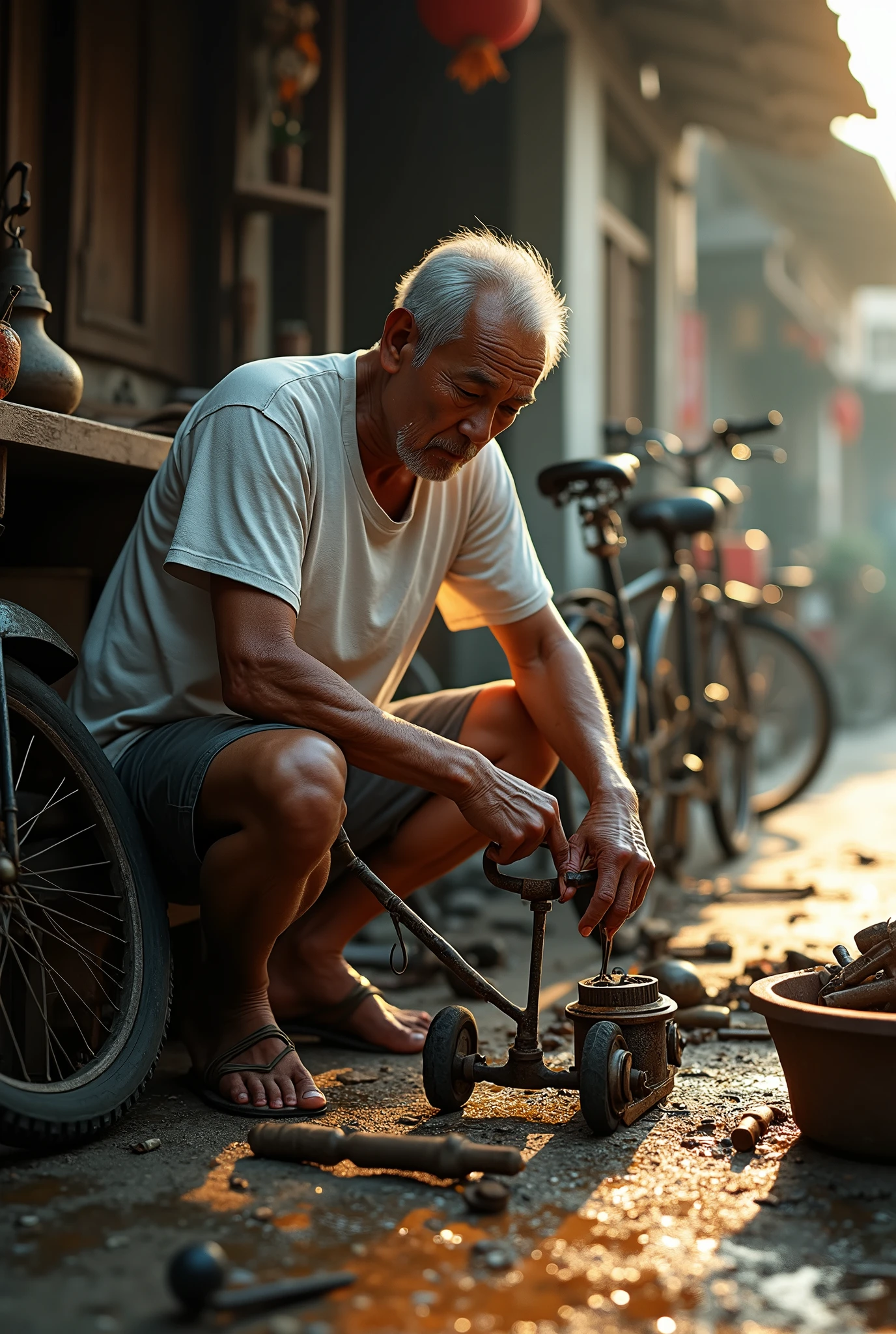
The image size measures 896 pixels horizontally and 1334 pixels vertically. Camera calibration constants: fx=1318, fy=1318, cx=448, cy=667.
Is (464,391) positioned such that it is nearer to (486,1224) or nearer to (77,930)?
(77,930)

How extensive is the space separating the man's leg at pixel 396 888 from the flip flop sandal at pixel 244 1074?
332 millimetres

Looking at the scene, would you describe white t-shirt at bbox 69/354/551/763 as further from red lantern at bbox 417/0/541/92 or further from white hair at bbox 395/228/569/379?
red lantern at bbox 417/0/541/92

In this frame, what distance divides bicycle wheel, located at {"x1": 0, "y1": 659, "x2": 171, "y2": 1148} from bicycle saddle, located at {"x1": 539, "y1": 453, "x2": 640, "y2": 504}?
1.91 meters

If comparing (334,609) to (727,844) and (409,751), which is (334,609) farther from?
(727,844)

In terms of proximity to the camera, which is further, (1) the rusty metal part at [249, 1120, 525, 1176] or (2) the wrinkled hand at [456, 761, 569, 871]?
(2) the wrinkled hand at [456, 761, 569, 871]

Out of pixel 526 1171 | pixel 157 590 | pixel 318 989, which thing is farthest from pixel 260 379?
pixel 526 1171

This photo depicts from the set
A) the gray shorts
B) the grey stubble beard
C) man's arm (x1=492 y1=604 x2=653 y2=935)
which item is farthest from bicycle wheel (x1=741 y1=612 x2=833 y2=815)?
the gray shorts

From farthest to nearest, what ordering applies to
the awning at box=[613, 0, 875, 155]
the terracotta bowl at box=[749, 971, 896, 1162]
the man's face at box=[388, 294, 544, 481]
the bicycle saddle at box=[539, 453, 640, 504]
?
the awning at box=[613, 0, 875, 155] < the bicycle saddle at box=[539, 453, 640, 504] < the man's face at box=[388, 294, 544, 481] < the terracotta bowl at box=[749, 971, 896, 1162]

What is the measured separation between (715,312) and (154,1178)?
14.4m

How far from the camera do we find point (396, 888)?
110 inches

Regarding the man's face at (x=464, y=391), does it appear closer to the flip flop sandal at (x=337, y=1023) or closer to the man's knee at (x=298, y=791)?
the man's knee at (x=298, y=791)

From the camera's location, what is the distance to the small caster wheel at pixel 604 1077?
2.07 metres

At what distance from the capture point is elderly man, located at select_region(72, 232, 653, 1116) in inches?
89.0

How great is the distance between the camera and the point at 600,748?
258 centimetres
